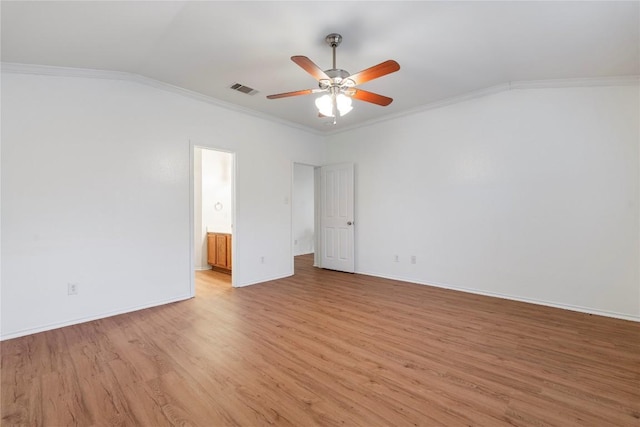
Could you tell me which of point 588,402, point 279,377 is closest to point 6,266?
point 279,377

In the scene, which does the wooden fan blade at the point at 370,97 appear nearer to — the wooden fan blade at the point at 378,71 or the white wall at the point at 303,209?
the wooden fan blade at the point at 378,71

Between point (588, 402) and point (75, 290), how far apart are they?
4562 mm

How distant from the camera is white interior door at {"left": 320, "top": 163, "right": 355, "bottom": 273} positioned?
5.55m

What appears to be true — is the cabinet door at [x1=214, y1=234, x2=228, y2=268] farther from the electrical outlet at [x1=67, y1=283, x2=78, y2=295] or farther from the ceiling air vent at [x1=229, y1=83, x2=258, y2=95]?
the ceiling air vent at [x1=229, y1=83, x2=258, y2=95]

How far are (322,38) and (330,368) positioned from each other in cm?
286

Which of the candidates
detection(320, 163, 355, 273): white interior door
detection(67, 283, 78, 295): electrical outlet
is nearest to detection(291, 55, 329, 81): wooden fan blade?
detection(320, 163, 355, 273): white interior door

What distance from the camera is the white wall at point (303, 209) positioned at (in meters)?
8.10

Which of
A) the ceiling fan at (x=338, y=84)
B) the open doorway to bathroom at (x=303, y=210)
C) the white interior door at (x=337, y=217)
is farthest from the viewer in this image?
the open doorway to bathroom at (x=303, y=210)

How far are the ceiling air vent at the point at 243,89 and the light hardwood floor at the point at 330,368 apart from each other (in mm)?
2858

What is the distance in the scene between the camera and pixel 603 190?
10.8ft

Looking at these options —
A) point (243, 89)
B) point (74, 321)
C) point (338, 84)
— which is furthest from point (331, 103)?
point (74, 321)

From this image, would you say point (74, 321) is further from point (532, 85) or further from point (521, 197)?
point (532, 85)

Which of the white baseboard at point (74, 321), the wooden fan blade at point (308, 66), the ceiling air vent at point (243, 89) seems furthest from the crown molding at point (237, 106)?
the white baseboard at point (74, 321)

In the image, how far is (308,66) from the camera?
2.29 meters
